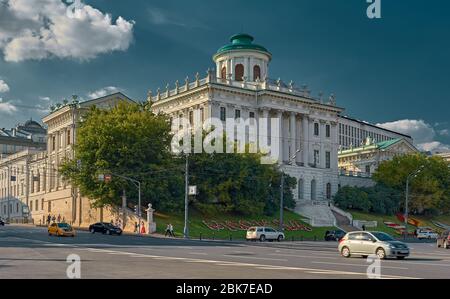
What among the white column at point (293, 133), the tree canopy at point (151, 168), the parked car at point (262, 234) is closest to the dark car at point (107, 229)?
the tree canopy at point (151, 168)

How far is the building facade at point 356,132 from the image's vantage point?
6476 inches

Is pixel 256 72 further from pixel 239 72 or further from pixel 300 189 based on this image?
pixel 300 189

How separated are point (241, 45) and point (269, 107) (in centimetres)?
1336

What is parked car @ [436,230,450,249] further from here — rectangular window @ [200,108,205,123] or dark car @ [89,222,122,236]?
rectangular window @ [200,108,205,123]

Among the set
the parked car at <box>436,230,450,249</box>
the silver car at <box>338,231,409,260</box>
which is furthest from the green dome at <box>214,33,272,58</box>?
the silver car at <box>338,231,409,260</box>

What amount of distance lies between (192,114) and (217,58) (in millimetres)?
14867

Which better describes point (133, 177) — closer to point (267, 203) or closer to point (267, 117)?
point (267, 203)

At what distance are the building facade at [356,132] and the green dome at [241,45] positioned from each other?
63.1 m

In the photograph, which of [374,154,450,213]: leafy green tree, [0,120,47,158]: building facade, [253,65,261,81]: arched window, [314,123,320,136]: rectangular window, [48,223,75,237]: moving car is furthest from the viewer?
[0,120,47,158]: building facade

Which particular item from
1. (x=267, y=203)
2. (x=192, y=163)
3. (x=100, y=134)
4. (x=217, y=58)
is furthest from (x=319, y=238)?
(x=217, y=58)

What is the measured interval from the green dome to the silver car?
7214 cm

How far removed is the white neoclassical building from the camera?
92625mm
